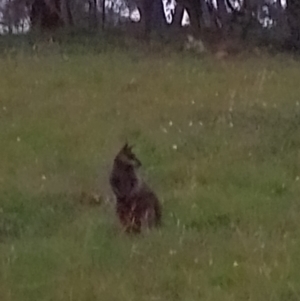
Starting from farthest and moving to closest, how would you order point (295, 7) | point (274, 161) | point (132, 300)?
point (295, 7) → point (274, 161) → point (132, 300)

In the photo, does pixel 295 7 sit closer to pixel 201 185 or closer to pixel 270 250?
pixel 201 185

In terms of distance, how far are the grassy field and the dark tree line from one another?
11.4 feet

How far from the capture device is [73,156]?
8.48 meters

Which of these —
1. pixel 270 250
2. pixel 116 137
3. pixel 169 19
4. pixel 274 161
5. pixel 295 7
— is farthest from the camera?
pixel 169 19

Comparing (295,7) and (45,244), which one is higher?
(295,7)

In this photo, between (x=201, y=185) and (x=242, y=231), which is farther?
(x=201, y=185)

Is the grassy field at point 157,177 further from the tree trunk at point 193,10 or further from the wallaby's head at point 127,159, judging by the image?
the tree trunk at point 193,10

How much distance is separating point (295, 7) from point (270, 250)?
1152 centimetres

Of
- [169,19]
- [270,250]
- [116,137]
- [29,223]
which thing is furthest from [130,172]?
[169,19]

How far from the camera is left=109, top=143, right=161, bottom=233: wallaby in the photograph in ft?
20.9

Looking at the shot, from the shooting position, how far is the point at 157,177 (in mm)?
7945

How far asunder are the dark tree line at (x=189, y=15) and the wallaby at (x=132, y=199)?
973cm

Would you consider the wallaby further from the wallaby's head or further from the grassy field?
the grassy field

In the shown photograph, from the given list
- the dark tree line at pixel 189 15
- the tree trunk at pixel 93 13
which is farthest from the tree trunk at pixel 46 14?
the tree trunk at pixel 93 13
